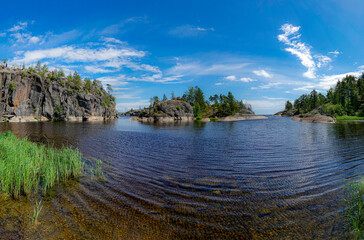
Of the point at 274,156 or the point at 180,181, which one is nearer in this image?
the point at 180,181

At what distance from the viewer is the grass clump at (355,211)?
234 inches

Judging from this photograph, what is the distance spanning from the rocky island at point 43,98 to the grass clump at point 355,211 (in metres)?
108

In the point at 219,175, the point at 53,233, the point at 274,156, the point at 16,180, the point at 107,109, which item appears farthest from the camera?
the point at 107,109

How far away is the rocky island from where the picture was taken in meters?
82.9

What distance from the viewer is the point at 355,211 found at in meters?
7.13

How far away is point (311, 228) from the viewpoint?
6.41 metres

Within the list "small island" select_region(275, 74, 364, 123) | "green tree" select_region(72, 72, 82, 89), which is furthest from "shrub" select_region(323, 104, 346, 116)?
"green tree" select_region(72, 72, 82, 89)

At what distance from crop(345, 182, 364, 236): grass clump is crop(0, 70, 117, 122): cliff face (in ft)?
356

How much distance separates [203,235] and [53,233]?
16.8 feet

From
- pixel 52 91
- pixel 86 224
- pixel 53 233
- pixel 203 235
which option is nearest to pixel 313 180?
pixel 203 235

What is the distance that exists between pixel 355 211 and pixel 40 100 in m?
125

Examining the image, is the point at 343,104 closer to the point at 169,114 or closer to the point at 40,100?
the point at 169,114

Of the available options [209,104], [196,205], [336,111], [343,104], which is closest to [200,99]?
[209,104]

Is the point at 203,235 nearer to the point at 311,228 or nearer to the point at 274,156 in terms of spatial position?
the point at 311,228
